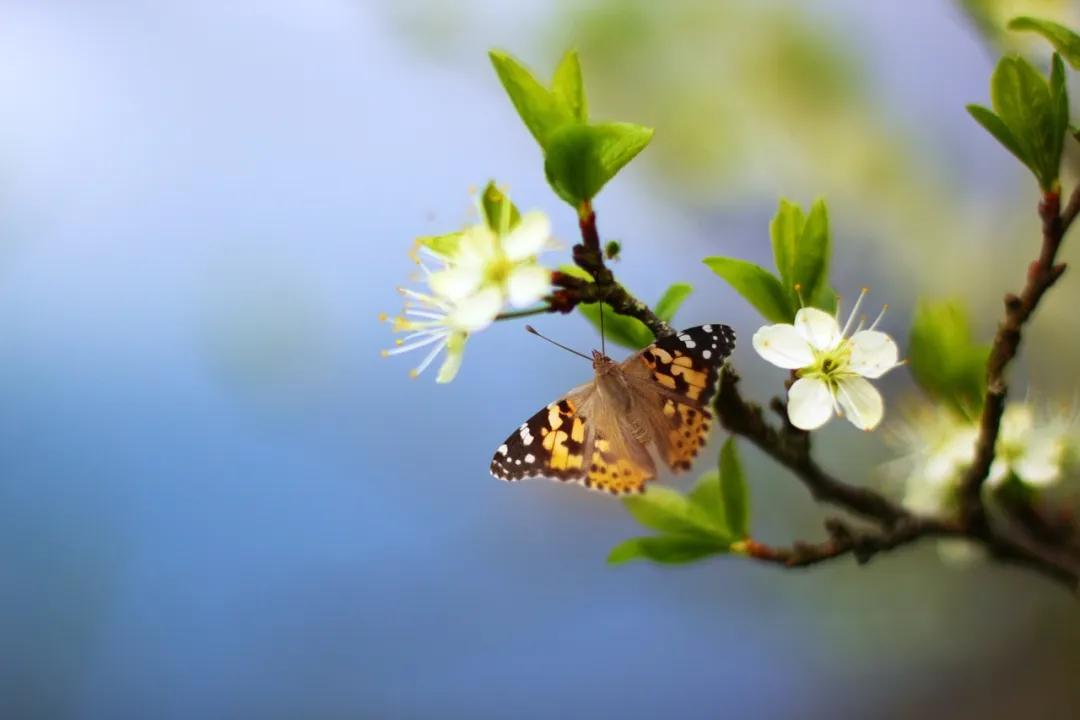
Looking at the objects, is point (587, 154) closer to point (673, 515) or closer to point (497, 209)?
point (497, 209)

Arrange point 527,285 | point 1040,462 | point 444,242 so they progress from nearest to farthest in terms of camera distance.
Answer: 1. point 527,285
2. point 444,242
3. point 1040,462

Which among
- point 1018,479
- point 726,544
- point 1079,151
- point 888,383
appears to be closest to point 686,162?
point 888,383

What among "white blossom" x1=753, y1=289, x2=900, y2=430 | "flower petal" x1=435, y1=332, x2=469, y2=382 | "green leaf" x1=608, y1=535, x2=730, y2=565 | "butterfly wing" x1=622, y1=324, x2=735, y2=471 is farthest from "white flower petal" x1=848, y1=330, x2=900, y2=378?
"flower petal" x1=435, y1=332, x2=469, y2=382

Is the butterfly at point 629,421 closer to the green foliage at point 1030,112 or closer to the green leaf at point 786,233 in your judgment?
the green leaf at point 786,233

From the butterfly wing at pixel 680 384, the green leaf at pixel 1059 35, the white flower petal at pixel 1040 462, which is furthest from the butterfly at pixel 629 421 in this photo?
the white flower petal at pixel 1040 462

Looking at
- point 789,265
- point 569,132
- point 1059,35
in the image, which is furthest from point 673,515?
point 1059,35

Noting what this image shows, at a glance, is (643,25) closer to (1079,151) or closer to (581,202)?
(1079,151)

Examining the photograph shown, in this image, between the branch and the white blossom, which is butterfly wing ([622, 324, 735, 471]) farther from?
the branch
